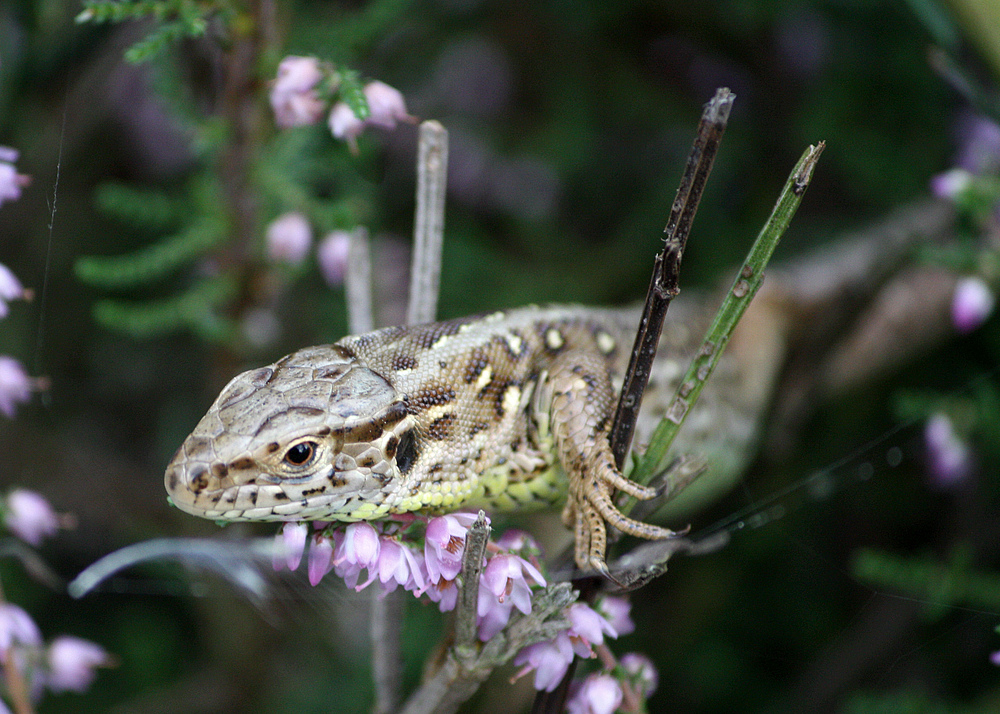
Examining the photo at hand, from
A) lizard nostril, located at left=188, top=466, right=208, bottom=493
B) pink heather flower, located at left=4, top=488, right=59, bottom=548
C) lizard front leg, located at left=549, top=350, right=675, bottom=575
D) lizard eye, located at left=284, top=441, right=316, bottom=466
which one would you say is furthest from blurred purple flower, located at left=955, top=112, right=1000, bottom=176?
pink heather flower, located at left=4, top=488, right=59, bottom=548

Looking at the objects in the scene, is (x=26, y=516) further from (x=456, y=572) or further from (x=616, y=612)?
(x=616, y=612)

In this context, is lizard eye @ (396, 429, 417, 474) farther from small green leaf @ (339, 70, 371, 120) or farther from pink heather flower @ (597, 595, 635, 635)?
small green leaf @ (339, 70, 371, 120)

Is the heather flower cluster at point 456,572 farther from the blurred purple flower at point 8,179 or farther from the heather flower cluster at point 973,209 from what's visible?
the heather flower cluster at point 973,209

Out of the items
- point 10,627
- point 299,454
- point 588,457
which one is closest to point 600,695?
point 588,457

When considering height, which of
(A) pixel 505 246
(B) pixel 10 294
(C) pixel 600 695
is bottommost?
(A) pixel 505 246

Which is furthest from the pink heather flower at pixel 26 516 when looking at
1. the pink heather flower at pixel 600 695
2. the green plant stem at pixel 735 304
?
the green plant stem at pixel 735 304

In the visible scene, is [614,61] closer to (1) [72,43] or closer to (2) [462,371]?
(1) [72,43]
